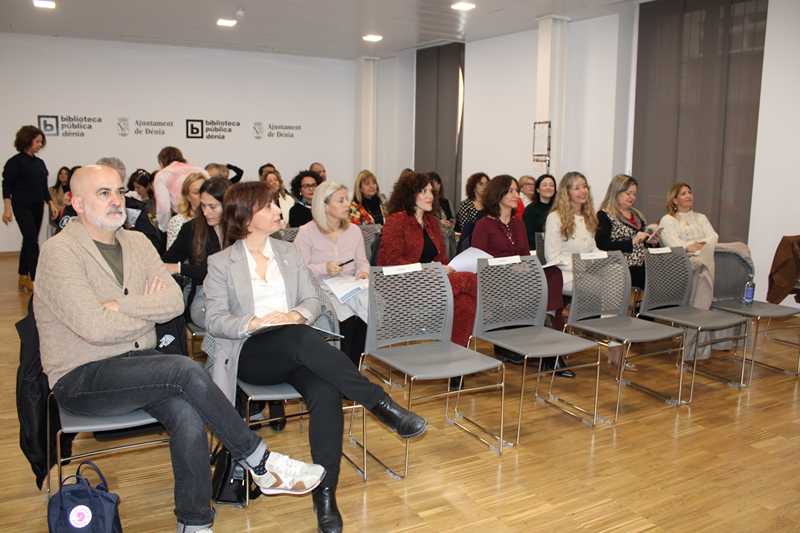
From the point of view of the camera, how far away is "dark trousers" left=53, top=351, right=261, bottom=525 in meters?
2.56

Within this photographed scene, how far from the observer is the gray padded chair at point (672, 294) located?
4.58 m

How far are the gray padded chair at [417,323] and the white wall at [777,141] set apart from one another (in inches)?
184

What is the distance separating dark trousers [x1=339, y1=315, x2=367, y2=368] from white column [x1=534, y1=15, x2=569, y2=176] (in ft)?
16.8

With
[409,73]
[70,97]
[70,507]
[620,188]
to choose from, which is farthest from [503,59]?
[70,507]

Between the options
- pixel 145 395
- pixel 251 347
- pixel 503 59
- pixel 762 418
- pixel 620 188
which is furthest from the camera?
pixel 503 59

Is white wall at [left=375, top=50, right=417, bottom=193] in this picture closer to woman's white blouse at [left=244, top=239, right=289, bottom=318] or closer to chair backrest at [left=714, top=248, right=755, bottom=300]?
chair backrest at [left=714, top=248, right=755, bottom=300]

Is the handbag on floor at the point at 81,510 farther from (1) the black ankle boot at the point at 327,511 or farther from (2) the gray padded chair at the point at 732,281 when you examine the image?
(2) the gray padded chair at the point at 732,281

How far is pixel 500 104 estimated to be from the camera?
10016mm

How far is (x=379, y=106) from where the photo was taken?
12359mm

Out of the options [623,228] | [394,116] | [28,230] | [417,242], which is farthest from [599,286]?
[394,116]

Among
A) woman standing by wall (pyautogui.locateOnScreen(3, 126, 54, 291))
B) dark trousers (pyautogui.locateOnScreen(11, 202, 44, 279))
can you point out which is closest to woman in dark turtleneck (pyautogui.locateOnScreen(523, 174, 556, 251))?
woman standing by wall (pyautogui.locateOnScreen(3, 126, 54, 291))

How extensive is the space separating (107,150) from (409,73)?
520 cm

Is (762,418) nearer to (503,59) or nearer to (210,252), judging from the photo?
(210,252)

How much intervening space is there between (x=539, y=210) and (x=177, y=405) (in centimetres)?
439
